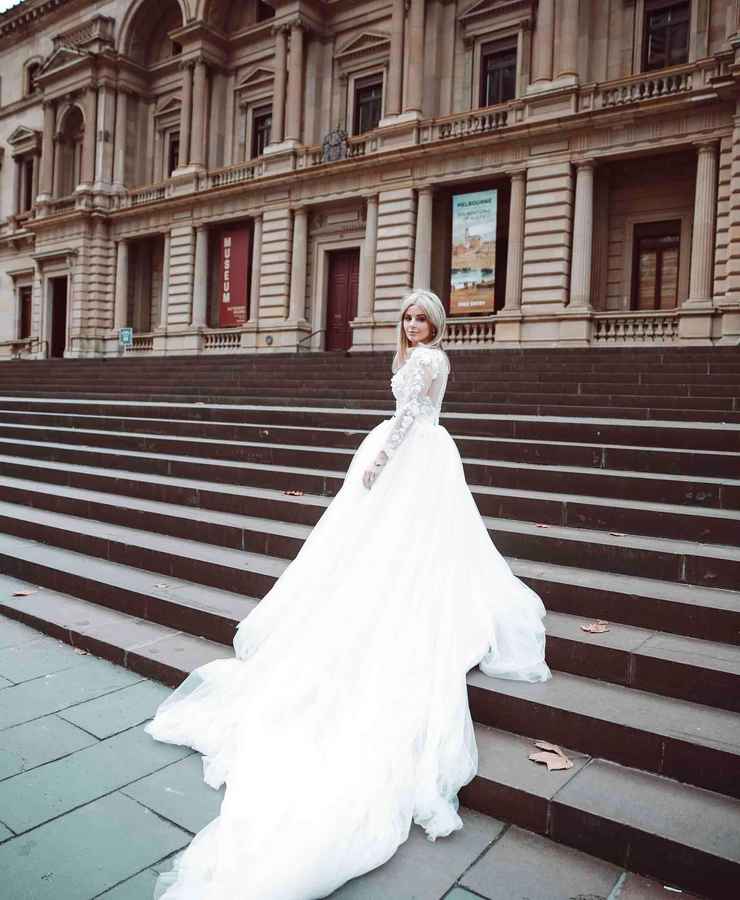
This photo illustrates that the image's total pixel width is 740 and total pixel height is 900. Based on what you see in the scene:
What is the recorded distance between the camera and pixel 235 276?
2639 centimetres

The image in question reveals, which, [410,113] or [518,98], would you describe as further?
[410,113]

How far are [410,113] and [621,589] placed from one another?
20882mm

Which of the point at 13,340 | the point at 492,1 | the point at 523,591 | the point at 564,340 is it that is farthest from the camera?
the point at 13,340

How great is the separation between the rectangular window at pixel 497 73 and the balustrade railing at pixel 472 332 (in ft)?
24.3

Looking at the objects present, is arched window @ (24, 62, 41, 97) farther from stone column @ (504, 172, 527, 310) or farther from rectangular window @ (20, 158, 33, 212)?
stone column @ (504, 172, 527, 310)

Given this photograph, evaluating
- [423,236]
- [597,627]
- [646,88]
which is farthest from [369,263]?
[597,627]

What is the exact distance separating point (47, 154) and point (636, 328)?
27618 mm

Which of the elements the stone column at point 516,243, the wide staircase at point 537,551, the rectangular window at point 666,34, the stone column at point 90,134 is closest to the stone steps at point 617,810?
the wide staircase at point 537,551

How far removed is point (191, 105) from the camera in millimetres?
27656

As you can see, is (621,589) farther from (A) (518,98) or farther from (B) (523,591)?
(A) (518,98)

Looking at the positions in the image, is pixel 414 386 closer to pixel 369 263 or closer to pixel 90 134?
pixel 369 263

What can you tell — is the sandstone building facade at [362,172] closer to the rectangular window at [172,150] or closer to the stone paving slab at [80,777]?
the rectangular window at [172,150]

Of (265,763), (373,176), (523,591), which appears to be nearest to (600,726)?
(523,591)

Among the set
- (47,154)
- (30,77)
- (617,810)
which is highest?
(30,77)
